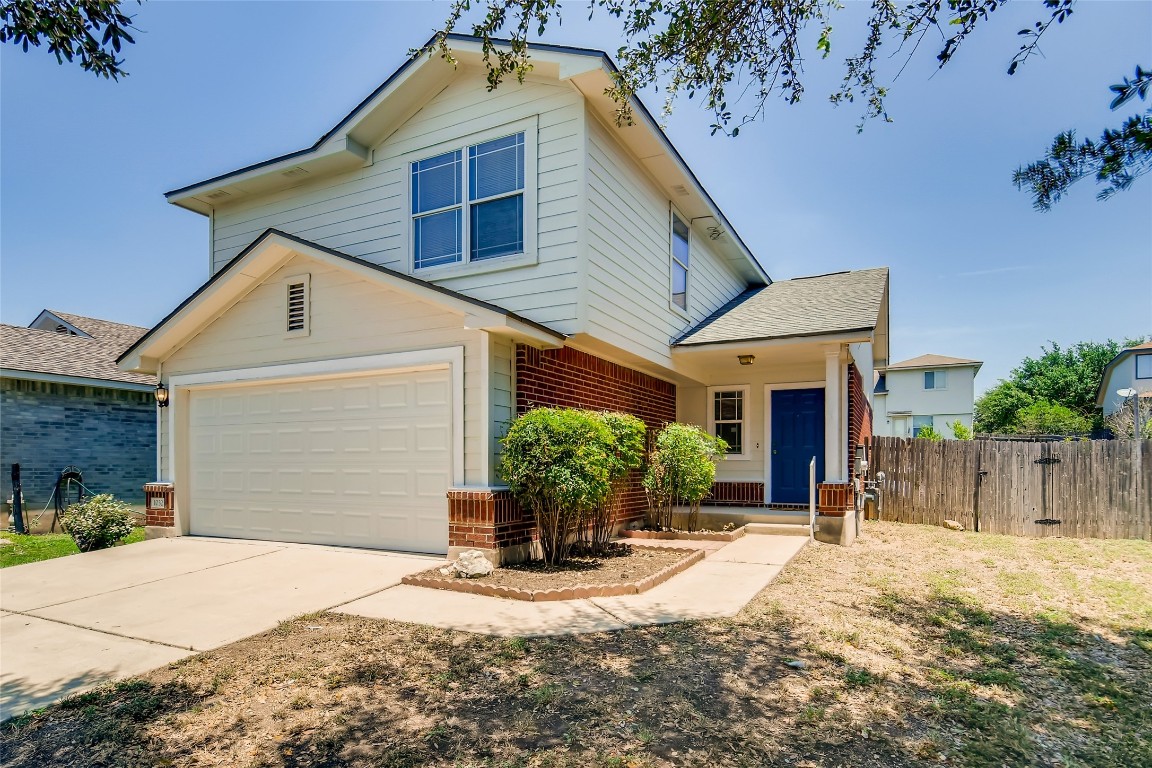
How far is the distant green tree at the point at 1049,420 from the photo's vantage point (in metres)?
34.6

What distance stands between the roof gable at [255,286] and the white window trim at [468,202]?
793mm

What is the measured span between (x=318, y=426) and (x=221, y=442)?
2.10 metres

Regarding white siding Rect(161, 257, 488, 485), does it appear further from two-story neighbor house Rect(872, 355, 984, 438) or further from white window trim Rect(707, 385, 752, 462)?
two-story neighbor house Rect(872, 355, 984, 438)

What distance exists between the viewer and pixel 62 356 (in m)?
14.0

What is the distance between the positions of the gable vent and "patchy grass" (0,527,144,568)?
4.26 metres

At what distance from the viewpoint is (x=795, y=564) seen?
25.7 ft

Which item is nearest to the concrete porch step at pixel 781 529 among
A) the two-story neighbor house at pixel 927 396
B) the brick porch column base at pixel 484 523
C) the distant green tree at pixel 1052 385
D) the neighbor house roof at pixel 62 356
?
the brick porch column base at pixel 484 523

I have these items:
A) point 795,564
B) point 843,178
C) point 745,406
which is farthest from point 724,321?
point 795,564

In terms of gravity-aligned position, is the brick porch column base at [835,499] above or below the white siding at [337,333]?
below

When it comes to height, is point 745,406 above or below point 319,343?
below

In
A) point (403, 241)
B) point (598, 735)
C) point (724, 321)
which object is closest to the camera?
point (598, 735)

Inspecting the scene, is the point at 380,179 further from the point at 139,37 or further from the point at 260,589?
the point at 260,589

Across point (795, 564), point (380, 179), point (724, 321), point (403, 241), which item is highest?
point (380, 179)

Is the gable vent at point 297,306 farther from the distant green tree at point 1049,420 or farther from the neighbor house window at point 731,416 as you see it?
the distant green tree at point 1049,420
